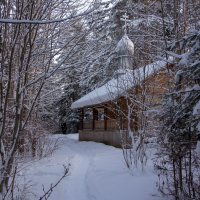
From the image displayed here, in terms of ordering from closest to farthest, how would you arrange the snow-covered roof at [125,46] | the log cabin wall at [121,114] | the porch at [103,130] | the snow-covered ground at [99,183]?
the snow-covered ground at [99,183], the log cabin wall at [121,114], the snow-covered roof at [125,46], the porch at [103,130]

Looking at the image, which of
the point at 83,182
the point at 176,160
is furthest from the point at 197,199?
the point at 83,182

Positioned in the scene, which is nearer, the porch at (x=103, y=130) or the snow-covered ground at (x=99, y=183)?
the snow-covered ground at (x=99, y=183)

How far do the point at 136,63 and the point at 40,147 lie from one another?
21.0ft

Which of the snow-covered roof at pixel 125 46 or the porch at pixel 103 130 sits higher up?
the snow-covered roof at pixel 125 46

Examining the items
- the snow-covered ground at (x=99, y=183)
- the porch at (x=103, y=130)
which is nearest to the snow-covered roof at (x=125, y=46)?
the snow-covered ground at (x=99, y=183)

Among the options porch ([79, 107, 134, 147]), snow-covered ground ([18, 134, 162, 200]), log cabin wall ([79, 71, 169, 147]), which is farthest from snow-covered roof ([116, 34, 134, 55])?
porch ([79, 107, 134, 147])

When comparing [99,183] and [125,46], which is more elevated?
[125,46]

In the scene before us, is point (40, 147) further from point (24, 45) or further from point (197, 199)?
point (24, 45)

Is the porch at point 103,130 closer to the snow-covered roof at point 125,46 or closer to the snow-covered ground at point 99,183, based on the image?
the snow-covered roof at point 125,46

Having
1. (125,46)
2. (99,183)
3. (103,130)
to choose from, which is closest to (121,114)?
(125,46)

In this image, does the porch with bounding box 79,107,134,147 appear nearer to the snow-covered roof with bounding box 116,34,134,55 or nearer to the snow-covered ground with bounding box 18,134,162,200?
the snow-covered roof with bounding box 116,34,134,55

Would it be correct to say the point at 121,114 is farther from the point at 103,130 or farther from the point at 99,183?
the point at 103,130

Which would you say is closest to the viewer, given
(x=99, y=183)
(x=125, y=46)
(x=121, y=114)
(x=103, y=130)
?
(x=99, y=183)

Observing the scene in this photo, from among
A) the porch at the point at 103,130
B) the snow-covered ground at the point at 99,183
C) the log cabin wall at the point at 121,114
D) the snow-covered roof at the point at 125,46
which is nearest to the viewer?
the snow-covered ground at the point at 99,183
